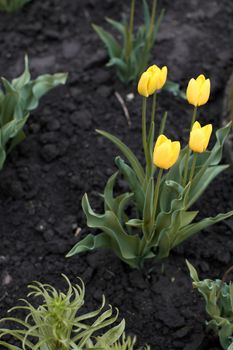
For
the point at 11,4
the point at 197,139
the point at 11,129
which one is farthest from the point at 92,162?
the point at 11,4

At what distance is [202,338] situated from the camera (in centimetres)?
255

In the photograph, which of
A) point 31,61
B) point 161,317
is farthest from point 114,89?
point 161,317

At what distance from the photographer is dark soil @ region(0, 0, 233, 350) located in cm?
267

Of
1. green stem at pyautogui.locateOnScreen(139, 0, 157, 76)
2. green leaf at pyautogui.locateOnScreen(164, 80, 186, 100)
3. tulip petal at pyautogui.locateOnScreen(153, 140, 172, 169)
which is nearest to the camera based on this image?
tulip petal at pyautogui.locateOnScreen(153, 140, 172, 169)

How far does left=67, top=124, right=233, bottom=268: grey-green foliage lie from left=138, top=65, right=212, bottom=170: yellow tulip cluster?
28 centimetres

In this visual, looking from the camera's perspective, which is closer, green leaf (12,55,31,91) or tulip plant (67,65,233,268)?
tulip plant (67,65,233,268)

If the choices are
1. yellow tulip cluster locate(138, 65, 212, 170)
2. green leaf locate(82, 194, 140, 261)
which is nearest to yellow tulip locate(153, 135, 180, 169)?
yellow tulip cluster locate(138, 65, 212, 170)

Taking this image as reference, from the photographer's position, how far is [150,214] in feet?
8.21

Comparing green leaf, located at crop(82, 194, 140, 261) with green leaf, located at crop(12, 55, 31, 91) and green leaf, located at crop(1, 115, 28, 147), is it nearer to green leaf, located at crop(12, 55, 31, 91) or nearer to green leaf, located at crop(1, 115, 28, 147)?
green leaf, located at crop(1, 115, 28, 147)

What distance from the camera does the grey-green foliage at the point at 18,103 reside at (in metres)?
2.87

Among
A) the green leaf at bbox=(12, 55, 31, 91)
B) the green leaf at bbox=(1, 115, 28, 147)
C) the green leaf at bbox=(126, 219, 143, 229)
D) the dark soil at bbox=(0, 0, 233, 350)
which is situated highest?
the green leaf at bbox=(12, 55, 31, 91)

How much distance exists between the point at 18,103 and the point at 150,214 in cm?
83

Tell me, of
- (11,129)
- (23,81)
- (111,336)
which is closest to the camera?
(111,336)

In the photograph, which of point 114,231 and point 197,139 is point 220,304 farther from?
point 197,139
